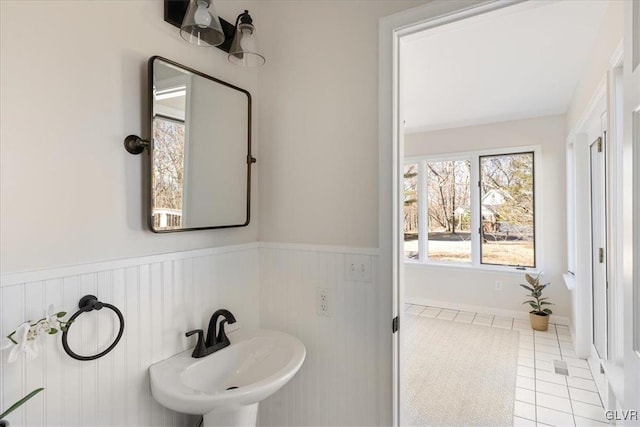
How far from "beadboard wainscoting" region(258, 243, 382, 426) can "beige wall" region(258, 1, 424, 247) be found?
0.34 feet

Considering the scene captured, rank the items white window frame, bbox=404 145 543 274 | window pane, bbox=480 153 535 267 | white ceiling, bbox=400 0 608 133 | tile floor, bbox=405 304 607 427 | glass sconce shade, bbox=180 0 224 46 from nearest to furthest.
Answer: glass sconce shade, bbox=180 0 224 46 → white ceiling, bbox=400 0 608 133 → tile floor, bbox=405 304 607 427 → white window frame, bbox=404 145 543 274 → window pane, bbox=480 153 535 267

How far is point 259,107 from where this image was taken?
170 centimetres

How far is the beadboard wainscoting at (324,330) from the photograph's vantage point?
1.40m

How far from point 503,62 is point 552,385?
99.6 inches

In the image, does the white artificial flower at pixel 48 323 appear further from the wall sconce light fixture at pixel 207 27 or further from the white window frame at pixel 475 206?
the white window frame at pixel 475 206

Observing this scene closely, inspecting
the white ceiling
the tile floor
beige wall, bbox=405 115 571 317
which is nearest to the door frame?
the white ceiling

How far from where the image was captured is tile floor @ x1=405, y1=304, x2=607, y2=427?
2.15 metres

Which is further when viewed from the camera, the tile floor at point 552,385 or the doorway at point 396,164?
the tile floor at point 552,385

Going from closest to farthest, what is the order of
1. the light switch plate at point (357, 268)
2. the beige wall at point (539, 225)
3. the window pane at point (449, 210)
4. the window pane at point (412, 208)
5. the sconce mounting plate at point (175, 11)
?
the sconce mounting plate at point (175, 11)
the light switch plate at point (357, 268)
the beige wall at point (539, 225)
the window pane at point (449, 210)
the window pane at point (412, 208)

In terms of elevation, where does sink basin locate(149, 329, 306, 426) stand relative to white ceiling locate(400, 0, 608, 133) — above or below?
below

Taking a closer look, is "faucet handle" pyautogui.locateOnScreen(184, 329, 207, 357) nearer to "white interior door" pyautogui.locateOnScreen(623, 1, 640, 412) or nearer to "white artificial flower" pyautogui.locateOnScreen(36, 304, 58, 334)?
"white artificial flower" pyautogui.locateOnScreen(36, 304, 58, 334)

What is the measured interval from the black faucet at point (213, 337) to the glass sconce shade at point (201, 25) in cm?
109

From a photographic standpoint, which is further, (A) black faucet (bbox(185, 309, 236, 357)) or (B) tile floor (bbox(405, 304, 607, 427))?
(B) tile floor (bbox(405, 304, 607, 427))

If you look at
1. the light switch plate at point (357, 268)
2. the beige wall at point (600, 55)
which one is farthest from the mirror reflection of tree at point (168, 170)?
the beige wall at point (600, 55)
